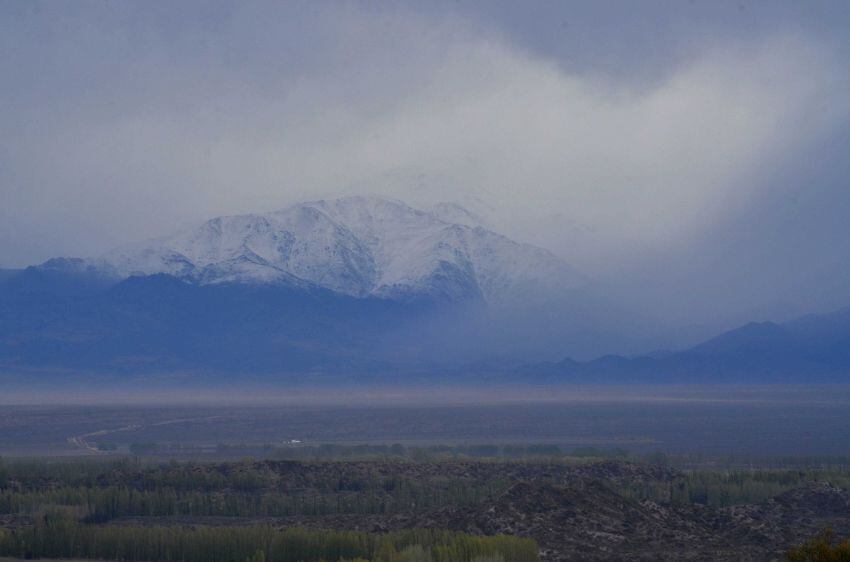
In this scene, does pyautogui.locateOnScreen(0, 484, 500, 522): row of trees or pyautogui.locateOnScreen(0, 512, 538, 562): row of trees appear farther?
pyautogui.locateOnScreen(0, 484, 500, 522): row of trees

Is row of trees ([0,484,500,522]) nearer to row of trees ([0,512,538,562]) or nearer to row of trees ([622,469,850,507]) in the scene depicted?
row of trees ([0,512,538,562])

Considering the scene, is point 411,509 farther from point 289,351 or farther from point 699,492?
point 289,351

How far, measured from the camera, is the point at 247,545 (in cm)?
2255

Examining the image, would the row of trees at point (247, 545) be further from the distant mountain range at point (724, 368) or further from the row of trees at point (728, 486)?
the distant mountain range at point (724, 368)

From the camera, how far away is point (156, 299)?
197750 mm

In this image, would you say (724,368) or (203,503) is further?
(724,368)

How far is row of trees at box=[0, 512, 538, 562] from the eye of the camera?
20.3 meters

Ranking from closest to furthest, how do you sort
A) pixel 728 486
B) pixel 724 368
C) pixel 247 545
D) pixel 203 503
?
pixel 247 545 < pixel 203 503 < pixel 728 486 < pixel 724 368

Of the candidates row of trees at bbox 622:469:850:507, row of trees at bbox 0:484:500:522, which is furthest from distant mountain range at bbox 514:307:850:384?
row of trees at bbox 0:484:500:522

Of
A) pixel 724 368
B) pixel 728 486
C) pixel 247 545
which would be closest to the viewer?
pixel 247 545

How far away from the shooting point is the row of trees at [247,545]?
20.3 metres

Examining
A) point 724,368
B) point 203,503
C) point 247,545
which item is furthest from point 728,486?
point 724,368

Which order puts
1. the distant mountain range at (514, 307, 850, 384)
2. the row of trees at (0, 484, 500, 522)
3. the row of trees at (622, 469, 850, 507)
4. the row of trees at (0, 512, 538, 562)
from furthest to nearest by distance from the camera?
the distant mountain range at (514, 307, 850, 384) → the row of trees at (622, 469, 850, 507) → the row of trees at (0, 484, 500, 522) → the row of trees at (0, 512, 538, 562)

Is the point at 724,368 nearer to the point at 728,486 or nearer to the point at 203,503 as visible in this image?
the point at 728,486
